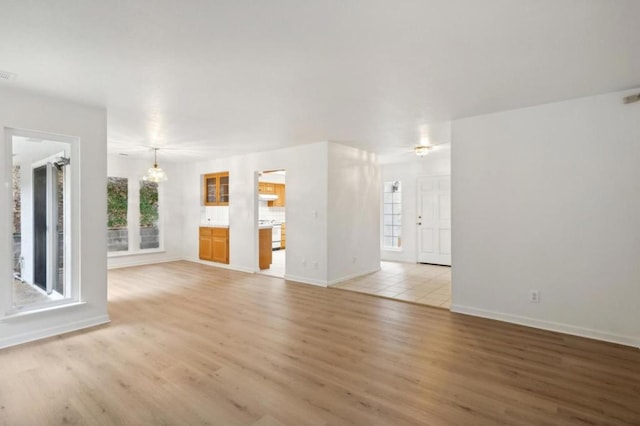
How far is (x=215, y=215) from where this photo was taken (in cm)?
841

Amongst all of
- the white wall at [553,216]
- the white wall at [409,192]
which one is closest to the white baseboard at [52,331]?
the white wall at [553,216]

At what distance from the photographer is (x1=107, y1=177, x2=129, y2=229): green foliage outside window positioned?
7.43m

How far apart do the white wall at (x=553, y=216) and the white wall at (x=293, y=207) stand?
93.2 inches

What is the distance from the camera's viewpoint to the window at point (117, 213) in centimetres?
742

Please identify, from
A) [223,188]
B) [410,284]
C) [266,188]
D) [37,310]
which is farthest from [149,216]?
[410,284]

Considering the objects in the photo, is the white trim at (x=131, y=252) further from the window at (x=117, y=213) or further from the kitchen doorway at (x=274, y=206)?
the kitchen doorway at (x=274, y=206)

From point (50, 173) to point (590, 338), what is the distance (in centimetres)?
636

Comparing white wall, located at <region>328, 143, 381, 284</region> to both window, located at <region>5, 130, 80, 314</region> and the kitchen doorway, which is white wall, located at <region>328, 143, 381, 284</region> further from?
window, located at <region>5, 130, 80, 314</region>

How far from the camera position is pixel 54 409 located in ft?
7.07

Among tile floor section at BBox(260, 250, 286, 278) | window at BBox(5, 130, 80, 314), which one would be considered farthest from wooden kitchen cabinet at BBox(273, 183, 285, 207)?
window at BBox(5, 130, 80, 314)

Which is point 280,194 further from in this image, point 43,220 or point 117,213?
point 43,220

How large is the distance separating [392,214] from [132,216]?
6701mm

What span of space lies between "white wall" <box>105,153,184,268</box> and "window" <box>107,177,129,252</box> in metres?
0.15

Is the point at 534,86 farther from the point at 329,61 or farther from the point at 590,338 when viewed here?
the point at 590,338
